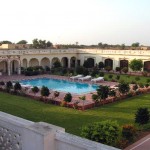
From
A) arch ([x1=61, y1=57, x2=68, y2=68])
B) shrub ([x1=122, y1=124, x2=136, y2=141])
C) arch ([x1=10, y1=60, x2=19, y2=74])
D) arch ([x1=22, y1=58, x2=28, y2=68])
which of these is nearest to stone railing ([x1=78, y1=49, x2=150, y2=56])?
arch ([x1=61, y1=57, x2=68, y2=68])

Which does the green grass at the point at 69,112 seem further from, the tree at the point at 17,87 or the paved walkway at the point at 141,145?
the paved walkway at the point at 141,145

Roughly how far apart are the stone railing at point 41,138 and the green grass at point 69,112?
6161 millimetres

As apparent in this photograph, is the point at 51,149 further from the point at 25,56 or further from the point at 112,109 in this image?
the point at 25,56

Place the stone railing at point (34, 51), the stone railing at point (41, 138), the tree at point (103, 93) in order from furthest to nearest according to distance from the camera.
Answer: the stone railing at point (34, 51) → the tree at point (103, 93) → the stone railing at point (41, 138)

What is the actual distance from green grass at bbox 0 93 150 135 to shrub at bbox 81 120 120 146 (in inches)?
99.5

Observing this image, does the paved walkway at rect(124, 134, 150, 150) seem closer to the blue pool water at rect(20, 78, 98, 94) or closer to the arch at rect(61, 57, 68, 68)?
the blue pool water at rect(20, 78, 98, 94)

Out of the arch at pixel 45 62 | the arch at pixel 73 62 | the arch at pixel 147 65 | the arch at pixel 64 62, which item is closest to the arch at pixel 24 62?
the arch at pixel 45 62

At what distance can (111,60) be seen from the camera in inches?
1417

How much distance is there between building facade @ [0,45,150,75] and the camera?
3161 centimetres

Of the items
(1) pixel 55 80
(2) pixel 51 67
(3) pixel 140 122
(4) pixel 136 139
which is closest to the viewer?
(4) pixel 136 139

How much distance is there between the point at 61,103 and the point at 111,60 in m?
20.9

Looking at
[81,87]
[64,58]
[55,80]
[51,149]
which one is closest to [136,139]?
[51,149]

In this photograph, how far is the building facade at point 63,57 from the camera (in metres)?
31.6

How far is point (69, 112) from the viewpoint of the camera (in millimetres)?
14477
